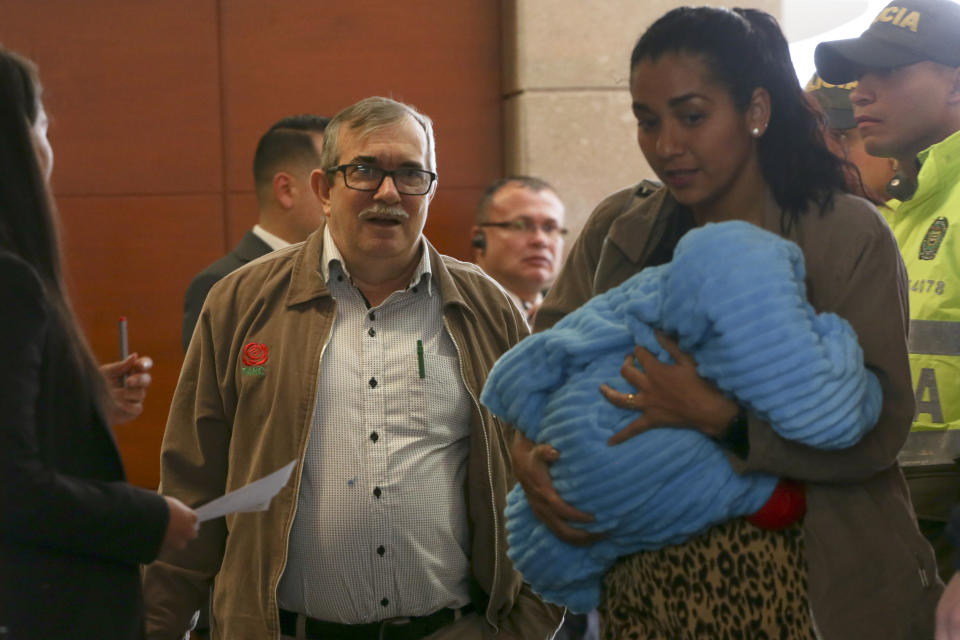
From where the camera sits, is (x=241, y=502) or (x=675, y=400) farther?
(x=241, y=502)

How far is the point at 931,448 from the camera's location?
2.60 metres

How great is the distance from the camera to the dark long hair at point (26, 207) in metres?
1.75

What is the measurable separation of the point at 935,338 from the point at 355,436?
4.84 ft

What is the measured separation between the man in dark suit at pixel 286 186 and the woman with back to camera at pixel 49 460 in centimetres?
202

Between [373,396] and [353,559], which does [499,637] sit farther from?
[373,396]

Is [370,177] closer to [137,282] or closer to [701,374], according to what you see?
[701,374]

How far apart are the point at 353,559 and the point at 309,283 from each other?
27.2 inches

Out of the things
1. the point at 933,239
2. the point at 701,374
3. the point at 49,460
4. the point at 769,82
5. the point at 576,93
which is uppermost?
the point at 576,93

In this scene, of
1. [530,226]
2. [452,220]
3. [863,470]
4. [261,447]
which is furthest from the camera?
[452,220]

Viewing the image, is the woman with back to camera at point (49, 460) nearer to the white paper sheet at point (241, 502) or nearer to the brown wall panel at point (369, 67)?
the white paper sheet at point (241, 502)

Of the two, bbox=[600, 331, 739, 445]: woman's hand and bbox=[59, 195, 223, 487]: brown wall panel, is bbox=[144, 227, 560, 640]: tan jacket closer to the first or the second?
bbox=[600, 331, 739, 445]: woman's hand

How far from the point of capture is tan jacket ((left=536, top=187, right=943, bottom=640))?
1.72 m

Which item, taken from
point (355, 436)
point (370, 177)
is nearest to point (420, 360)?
point (355, 436)

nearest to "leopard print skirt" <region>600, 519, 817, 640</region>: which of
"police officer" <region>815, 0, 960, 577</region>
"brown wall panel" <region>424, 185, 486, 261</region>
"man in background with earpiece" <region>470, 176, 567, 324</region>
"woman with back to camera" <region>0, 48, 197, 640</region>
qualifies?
"woman with back to camera" <region>0, 48, 197, 640</region>
